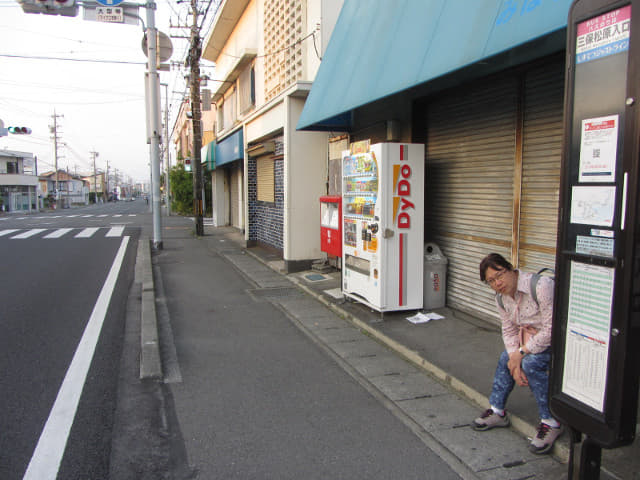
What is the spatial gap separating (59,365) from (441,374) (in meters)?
4.06

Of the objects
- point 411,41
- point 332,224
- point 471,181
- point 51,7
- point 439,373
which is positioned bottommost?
point 439,373

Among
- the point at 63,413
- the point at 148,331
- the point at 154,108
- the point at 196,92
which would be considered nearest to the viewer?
the point at 63,413

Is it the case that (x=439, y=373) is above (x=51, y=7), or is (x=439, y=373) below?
below

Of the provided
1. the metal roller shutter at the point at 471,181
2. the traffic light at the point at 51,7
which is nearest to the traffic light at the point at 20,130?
the traffic light at the point at 51,7

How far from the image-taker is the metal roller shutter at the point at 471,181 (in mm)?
5816

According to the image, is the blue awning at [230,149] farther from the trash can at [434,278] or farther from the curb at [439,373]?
the trash can at [434,278]

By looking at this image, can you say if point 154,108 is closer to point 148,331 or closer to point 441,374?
point 148,331

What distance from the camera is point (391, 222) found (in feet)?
21.0

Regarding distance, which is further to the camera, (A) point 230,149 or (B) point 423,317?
(A) point 230,149

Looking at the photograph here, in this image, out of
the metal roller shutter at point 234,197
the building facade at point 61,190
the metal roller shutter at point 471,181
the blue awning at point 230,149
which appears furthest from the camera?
the building facade at point 61,190

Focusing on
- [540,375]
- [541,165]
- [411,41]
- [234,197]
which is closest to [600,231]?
[540,375]

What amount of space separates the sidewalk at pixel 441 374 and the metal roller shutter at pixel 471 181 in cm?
56

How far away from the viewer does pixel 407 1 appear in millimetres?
5953


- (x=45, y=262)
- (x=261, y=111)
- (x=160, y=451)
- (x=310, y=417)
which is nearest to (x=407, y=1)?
(x=310, y=417)
